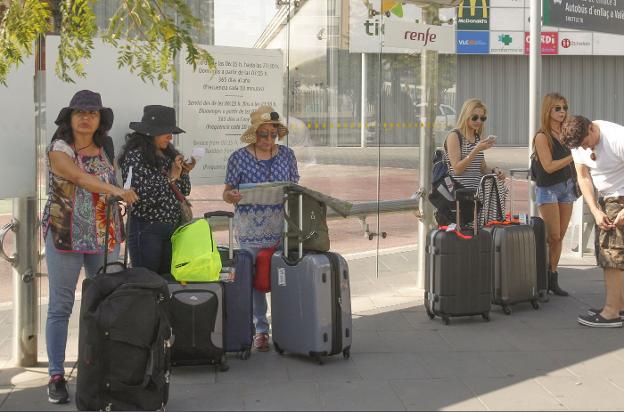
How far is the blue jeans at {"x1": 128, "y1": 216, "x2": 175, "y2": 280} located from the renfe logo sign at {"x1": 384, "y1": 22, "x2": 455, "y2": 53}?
344 cm

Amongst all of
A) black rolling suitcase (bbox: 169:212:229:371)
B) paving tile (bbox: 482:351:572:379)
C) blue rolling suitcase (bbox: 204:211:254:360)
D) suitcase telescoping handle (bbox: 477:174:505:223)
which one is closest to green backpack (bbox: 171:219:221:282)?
black rolling suitcase (bbox: 169:212:229:371)

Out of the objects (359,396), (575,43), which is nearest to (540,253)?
(359,396)

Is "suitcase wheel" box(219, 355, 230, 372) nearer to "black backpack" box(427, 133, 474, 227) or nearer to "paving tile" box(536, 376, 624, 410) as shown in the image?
"paving tile" box(536, 376, 624, 410)

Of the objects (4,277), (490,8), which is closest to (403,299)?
(4,277)

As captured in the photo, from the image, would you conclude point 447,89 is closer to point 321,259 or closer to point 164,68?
point 321,259

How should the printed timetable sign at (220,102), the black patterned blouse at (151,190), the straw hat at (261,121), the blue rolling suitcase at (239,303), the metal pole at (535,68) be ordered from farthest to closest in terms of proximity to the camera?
the metal pole at (535,68)
the printed timetable sign at (220,102)
the straw hat at (261,121)
the blue rolling suitcase at (239,303)
the black patterned blouse at (151,190)

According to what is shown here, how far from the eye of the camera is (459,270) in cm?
734

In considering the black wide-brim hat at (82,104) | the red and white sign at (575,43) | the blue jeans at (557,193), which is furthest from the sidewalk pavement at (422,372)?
the red and white sign at (575,43)

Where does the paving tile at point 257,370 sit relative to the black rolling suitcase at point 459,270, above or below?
below

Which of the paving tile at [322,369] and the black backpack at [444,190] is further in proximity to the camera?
the black backpack at [444,190]

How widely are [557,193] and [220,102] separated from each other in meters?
3.16

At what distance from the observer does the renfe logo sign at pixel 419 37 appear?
8.65 meters

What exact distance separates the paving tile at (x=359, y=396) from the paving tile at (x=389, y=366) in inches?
6.9

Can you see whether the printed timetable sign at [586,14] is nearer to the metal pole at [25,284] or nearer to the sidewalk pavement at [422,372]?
the sidewalk pavement at [422,372]
